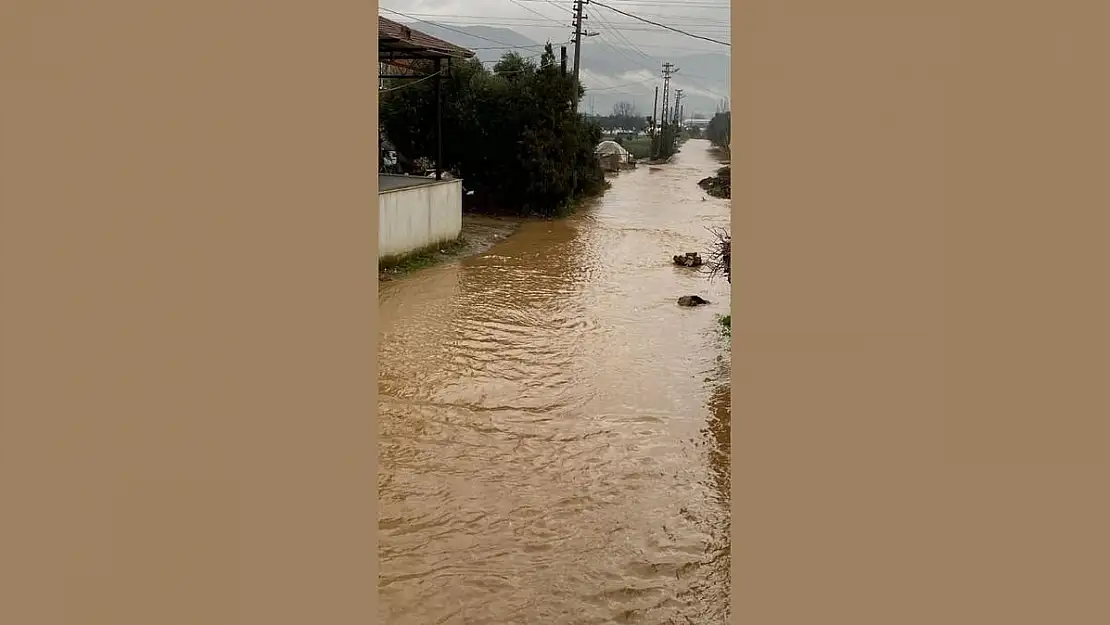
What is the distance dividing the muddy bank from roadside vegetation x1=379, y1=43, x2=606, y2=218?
100 centimetres

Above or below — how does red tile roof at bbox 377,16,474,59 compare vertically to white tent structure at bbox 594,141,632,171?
above

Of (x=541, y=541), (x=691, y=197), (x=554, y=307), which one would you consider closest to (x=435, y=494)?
(x=541, y=541)

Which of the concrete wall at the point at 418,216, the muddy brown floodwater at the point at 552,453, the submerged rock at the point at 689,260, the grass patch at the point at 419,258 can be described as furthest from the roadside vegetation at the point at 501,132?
the muddy brown floodwater at the point at 552,453

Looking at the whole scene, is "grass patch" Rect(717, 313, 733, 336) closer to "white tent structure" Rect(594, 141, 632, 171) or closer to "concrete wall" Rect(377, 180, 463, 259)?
"concrete wall" Rect(377, 180, 463, 259)

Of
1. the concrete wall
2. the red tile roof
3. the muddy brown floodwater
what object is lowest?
the muddy brown floodwater

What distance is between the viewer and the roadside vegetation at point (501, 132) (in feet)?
64.1

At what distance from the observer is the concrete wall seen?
13094mm

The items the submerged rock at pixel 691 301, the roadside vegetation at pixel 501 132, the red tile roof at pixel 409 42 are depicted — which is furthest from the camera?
the roadside vegetation at pixel 501 132

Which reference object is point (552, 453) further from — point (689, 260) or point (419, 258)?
point (689, 260)

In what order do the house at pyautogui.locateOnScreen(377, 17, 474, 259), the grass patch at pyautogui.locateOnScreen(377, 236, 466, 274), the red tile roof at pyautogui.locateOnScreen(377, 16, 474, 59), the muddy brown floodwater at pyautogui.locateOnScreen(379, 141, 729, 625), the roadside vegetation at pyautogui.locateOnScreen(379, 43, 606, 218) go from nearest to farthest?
the muddy brown floodwater at pyautogui.locateOnScreen(379, 141, 729, 625), the red tile roof at pyautogui.locateOnScreen(377, 16, 474, 59), the house at pyautogui.locateOnScreen(377, 17, 474, 259), the grass patch at pyautogui.locateOnScreen(377, 236, 466, 274), the roadside vegetation at pyautogui.locateOnScreen(379, 43, 606, 218)

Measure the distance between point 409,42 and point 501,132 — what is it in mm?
7451

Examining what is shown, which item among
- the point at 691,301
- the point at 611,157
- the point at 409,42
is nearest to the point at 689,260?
the point at 691,301

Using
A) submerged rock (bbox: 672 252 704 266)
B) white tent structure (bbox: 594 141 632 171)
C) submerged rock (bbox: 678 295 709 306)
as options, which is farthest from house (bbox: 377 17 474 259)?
white tent structure (bbox: 594 141 632 171)

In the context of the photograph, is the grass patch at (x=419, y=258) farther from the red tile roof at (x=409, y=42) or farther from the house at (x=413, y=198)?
the red tile roof at (x=409, y=42)
